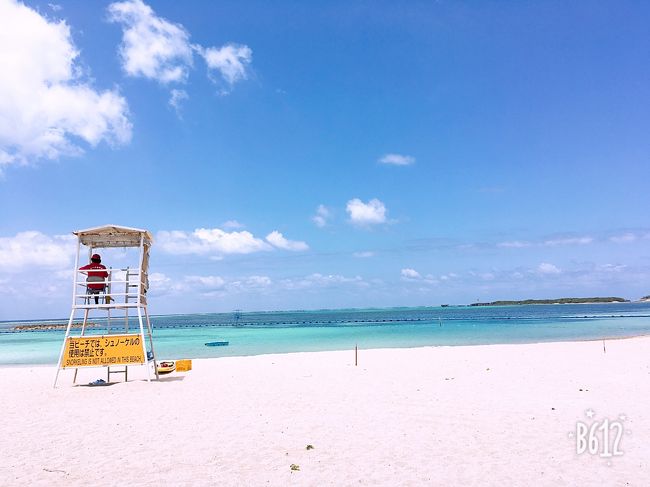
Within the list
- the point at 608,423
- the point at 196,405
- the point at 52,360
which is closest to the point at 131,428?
the point at 196,405

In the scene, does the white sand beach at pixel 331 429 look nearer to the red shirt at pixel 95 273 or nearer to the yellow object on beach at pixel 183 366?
the yellow object on beach at pixel 183 366

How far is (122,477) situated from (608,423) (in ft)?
26.1

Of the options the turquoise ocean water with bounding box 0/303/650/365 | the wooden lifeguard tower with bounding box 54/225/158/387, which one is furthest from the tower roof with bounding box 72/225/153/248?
the turquoise ocean water with bounding box 0/303/650/365

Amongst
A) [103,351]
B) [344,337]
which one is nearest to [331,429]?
[103,351]

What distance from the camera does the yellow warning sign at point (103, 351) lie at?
1314 centimetres

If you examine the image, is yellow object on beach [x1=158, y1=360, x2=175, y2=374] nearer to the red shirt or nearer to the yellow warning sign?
the yellow warning sign

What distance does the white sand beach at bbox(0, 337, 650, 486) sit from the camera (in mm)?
6242

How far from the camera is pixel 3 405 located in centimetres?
1135

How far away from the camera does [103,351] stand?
13.2m

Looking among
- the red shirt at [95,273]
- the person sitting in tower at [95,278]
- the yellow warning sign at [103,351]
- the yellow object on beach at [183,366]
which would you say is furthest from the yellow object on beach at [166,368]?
the red shirt at [95,273]

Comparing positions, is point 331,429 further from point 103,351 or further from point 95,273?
point 95,273

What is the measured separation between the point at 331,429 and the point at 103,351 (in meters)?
7.97

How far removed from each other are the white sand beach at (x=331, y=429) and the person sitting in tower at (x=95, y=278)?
2738mm

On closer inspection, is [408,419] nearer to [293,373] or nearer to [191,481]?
[191,481]
